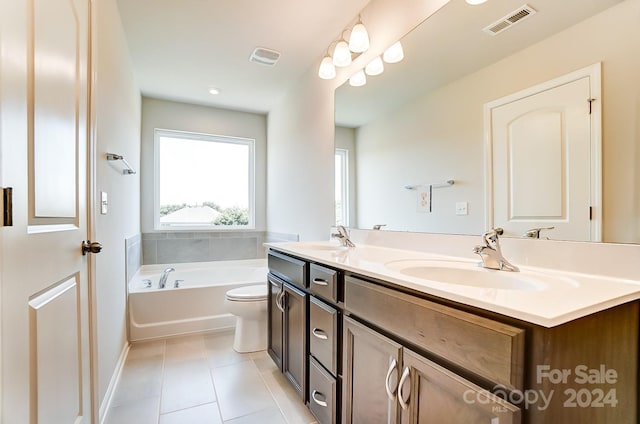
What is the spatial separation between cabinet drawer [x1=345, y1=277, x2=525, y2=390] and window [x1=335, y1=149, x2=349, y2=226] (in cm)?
121

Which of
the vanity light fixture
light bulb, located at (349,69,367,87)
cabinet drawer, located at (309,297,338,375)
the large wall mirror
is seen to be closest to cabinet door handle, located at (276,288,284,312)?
cabinet drawer, located at (309,297,338,375)

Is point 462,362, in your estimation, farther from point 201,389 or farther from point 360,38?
A: point 360,38

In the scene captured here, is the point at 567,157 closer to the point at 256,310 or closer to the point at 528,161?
the point at 528,161

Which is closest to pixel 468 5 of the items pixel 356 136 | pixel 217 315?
pixel 356 136

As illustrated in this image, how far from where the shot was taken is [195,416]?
155 cm

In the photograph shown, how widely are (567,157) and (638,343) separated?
592 mm

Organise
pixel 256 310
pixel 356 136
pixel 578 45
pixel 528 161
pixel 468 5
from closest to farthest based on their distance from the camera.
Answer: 1. pixel 578 45
2. pixel 528 161
3. pixel 468 5
4. pixel 356 136
5. pixel 256 310

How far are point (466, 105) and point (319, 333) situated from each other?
1.26 metres

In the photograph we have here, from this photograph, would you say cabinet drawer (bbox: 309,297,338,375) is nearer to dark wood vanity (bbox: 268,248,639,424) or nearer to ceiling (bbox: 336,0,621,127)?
dark wood vanity (bbox: 268,248,639,424)

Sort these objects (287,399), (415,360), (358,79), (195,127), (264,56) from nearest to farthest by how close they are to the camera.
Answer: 1. (415,360)
2. (287,399)
3. (358,79)
4. (264,56)
5. (195,127)

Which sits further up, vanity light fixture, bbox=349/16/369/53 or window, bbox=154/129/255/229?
vanity light fixture, bbox=349/16/369/53

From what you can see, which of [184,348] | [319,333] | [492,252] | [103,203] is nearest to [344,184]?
[319,333]

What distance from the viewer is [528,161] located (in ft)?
3.76

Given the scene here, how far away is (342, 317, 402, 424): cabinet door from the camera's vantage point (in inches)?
36.5
